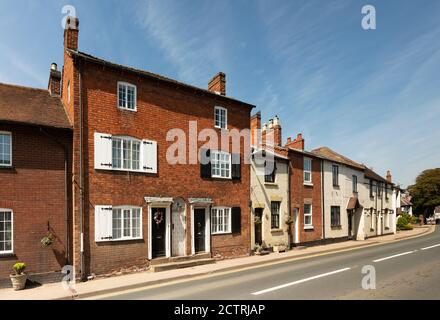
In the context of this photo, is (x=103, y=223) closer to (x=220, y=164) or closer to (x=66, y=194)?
(x=66, y=194)

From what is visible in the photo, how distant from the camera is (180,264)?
52.3 ft

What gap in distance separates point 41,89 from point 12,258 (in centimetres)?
830

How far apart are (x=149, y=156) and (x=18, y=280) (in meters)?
7.10

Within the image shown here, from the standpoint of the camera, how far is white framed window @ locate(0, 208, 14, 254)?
1237 cm

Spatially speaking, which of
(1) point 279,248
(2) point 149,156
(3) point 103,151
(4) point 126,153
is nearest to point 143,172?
(2) point 149,156

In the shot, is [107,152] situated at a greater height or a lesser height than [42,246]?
greater

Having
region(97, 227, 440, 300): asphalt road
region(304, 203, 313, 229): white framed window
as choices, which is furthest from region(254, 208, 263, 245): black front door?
region(97, 227, 440, 300): asphalt road

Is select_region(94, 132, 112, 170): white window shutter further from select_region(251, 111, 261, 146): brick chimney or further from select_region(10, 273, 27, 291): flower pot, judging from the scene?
select_region(251, 111, 261, 146): brick chimney

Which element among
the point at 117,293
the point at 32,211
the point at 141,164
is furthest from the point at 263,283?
the point at 32,211
